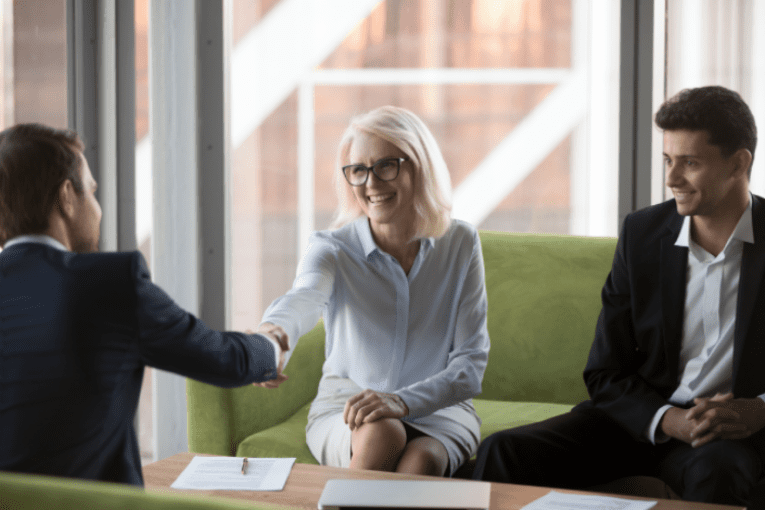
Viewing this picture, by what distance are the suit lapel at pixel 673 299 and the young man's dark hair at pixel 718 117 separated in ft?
0.94

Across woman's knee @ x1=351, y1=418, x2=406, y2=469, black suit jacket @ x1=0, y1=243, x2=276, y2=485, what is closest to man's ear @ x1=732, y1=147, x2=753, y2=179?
woman's knee @ x1=351, y1=418, x2=406, y2=469

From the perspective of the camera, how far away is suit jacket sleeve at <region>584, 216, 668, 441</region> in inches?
76.3

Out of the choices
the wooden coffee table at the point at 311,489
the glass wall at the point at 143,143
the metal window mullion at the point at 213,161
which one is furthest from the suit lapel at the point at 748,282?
the glass wall at the point at 143,143

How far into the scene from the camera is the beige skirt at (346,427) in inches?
76.4

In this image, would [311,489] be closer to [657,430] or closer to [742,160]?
[657,430]

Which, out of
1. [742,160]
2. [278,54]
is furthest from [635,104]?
[278,54]

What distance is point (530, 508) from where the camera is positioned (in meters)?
1.38

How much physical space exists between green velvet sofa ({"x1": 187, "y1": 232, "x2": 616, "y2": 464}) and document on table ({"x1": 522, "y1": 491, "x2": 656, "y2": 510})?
34.3 inches

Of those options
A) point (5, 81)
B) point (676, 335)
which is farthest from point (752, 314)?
point (5, 81)

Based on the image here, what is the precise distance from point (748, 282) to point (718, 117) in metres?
0.41

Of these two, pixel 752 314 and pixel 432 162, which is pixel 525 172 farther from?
pixel 752 314

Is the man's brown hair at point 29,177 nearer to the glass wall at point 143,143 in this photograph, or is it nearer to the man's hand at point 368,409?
the man's hand at point 368,409

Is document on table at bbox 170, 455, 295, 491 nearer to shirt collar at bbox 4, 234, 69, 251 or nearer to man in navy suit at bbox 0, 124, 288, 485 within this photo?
man in navy suit at bbox 0, 124, 288, 485

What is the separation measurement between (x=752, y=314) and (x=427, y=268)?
2.74ft
